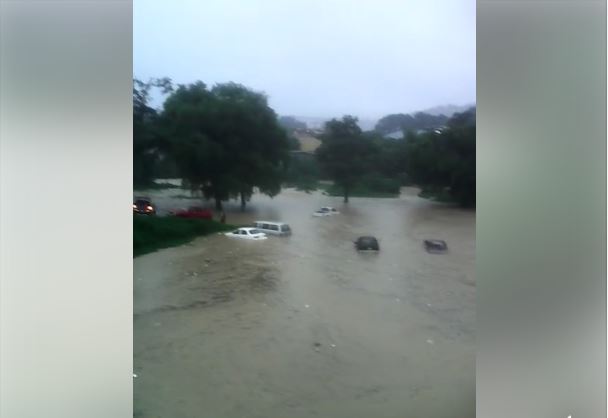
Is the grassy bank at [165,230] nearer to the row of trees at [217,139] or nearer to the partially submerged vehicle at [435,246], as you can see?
the row of trees at [217,139]

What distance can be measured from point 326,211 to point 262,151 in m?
0.37

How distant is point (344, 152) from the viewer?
187 cm

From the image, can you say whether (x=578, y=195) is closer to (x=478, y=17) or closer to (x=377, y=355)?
(x=478, y=17)

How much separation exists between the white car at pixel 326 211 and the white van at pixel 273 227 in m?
0.13

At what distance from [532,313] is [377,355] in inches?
31.9

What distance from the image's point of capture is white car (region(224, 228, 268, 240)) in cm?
177

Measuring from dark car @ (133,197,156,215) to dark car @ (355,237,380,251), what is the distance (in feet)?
2.77

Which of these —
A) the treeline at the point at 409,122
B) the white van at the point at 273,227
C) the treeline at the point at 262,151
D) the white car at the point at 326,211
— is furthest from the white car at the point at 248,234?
the treeline at the point at 409,122

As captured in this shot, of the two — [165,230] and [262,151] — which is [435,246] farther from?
[165,230]

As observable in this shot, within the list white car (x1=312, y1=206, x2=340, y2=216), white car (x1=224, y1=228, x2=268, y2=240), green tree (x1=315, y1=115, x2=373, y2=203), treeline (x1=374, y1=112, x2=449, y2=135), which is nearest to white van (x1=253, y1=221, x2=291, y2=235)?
white car (x1=224, y1=228, x2=268, y2=240)

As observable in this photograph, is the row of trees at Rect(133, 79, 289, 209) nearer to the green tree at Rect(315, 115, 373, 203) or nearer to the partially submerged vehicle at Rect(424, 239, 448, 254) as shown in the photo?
the green tree at Rect(315, 115, 373, 203)

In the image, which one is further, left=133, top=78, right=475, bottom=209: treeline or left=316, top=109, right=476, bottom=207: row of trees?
left=316, top=109, right=476, bottom=207: row of trees

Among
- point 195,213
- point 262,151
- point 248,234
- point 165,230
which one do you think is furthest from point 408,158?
point 165,230

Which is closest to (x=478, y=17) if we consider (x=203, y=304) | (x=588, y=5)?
(x=588, y=5)
